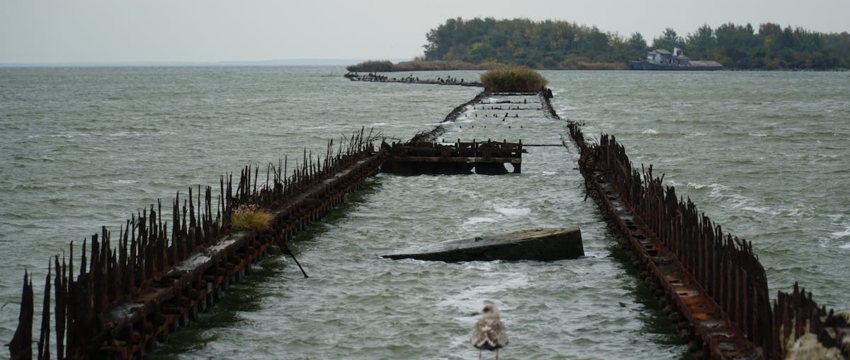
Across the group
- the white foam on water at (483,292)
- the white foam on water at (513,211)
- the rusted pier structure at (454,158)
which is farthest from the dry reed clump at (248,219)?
the rusted pier structure at (454,158)

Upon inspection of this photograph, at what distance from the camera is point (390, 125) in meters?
76.1

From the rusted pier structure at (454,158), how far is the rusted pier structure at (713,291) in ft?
48.5

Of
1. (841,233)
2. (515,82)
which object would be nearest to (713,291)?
(841,233)

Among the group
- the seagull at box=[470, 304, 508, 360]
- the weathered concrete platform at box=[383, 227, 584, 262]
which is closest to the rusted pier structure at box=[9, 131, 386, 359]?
the weathered concrete platform at box=[383, 227, 584, 262]

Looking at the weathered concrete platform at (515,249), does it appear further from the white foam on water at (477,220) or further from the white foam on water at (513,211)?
the white foam on water at (513,211)

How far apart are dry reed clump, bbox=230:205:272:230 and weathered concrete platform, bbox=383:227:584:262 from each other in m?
3.27

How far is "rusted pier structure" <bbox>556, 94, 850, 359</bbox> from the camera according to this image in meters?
12.5

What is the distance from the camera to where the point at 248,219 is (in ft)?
79.2

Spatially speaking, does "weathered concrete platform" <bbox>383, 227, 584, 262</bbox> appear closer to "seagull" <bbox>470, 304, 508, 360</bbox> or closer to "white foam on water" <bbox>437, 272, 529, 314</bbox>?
"white foam on water" <bbox>437, 272, 529, 314</bbox>

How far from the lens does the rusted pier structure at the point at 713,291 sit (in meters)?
12.5

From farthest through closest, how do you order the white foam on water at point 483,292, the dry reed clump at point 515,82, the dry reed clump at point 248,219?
the dry reed clump at point 515,82 → the dry reed clump at point 248,219 → the white foam on water at point 483,292

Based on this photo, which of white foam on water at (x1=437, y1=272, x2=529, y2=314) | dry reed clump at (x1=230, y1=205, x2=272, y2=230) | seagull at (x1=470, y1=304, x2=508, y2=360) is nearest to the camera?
seagull at (x1=470, y1=304, x2=508, y2=360)

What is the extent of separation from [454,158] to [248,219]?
1857 cm

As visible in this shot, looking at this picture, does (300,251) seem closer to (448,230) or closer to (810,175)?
(448,230)
